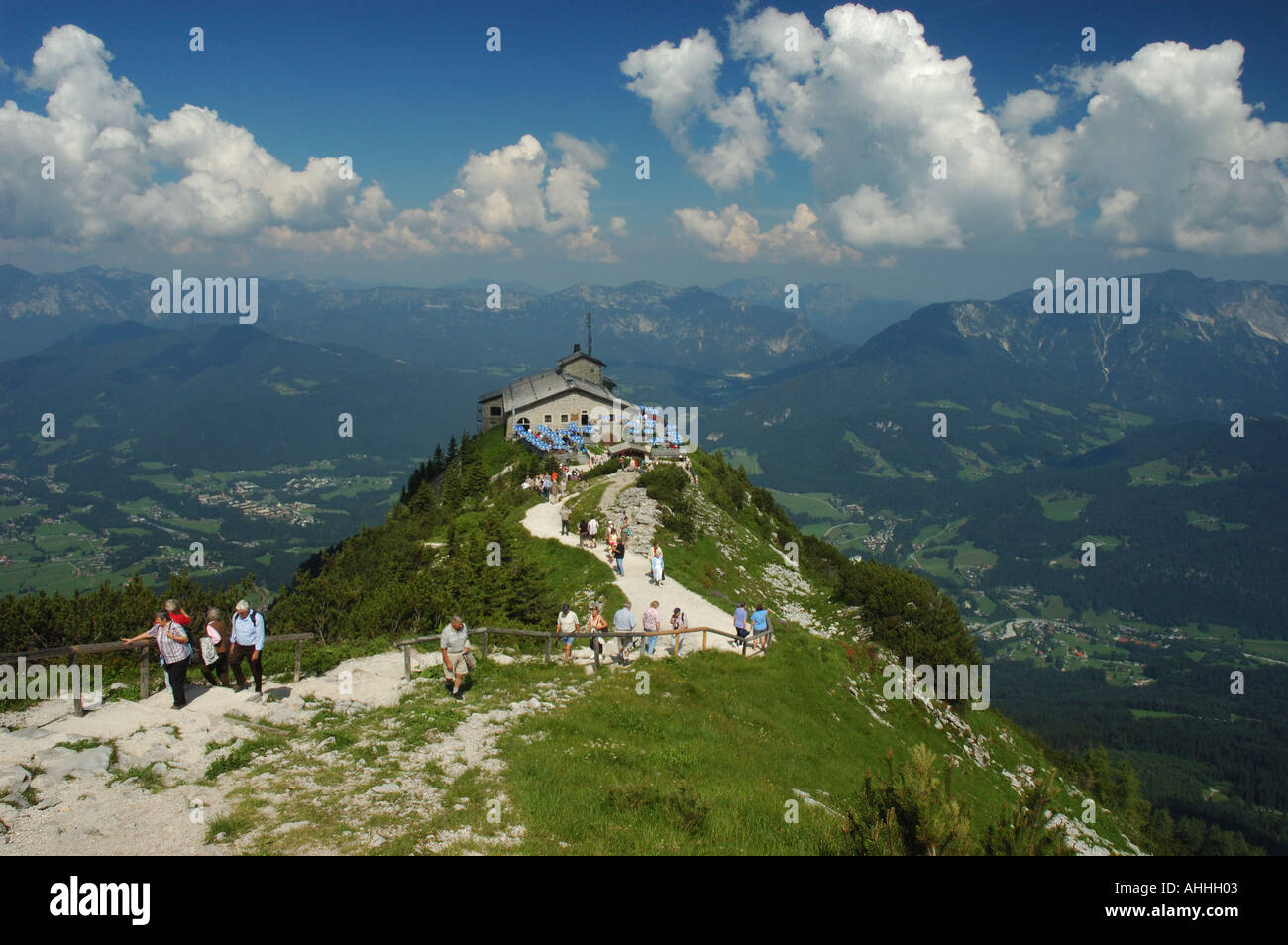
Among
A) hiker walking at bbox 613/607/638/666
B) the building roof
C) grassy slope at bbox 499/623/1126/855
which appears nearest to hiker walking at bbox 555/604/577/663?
hiker walking at bbox 613/607/638/666

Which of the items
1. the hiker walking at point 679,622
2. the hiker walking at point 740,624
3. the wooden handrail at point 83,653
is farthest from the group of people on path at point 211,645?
the hiker walking at point 740,624

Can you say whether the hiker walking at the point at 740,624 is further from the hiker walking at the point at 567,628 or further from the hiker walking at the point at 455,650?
the hiker walking at the point at 455,650

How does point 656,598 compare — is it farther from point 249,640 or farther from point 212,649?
point 212,649

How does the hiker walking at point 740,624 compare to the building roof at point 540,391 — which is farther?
the building roof at point 540,391

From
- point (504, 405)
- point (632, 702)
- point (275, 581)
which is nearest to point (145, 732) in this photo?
point (632, 702)

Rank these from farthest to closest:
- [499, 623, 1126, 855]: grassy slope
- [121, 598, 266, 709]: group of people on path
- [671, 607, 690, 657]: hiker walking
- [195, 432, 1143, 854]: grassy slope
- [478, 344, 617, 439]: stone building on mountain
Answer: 1. [478, 344, 617, 439]: stone building on mountain
2. [671, 607, 690, 657]: hiker walking
3. [121, 598, 266, 709]: group of people on path
4. [499, 623, 1126, 855]: grassy slope
5. [195, 432, 1143, 854]: grassy slope

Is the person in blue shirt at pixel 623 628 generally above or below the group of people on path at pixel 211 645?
below

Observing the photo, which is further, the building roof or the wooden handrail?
the building roof

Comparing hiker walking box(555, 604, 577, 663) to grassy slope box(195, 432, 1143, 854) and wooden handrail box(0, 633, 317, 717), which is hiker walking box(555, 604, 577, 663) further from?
wooden handrail box(0, 633, 317, 717)
